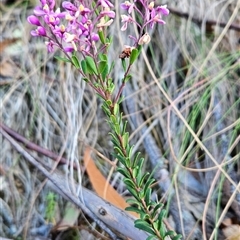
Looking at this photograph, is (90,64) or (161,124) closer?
(90,64)

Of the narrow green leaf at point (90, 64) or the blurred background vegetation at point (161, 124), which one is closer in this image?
the narrow green leaf at point (90, 64)

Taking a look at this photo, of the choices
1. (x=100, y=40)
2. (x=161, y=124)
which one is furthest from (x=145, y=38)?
(x=161, y=124)

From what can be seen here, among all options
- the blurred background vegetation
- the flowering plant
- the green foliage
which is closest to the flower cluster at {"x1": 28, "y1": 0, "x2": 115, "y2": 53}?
the flowering plant

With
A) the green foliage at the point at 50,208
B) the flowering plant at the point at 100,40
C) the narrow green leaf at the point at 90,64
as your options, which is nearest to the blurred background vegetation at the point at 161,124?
the green foliage at the point at 50,208

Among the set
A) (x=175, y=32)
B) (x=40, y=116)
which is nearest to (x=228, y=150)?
(x=175, y=32)

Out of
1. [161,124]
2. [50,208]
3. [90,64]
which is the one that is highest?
[90,64]

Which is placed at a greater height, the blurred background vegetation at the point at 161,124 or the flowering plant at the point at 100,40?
the flowering plant at the point at 100,40

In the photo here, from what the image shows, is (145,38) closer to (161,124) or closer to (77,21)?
(77,21)

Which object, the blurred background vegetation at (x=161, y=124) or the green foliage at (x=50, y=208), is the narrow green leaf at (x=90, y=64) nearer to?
the blurred background vegetation at (x=161, y=124)

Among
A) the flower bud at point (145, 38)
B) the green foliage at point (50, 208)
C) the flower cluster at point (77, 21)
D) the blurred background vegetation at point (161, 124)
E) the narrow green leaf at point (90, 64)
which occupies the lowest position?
the green foliage at point (50, 208)

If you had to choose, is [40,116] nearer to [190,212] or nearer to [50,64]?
[50,64]

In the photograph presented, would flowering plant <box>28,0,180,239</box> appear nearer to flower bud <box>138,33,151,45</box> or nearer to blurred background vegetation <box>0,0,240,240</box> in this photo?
flower bud <box>138,33,151,45</box>

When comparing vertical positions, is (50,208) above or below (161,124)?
below
